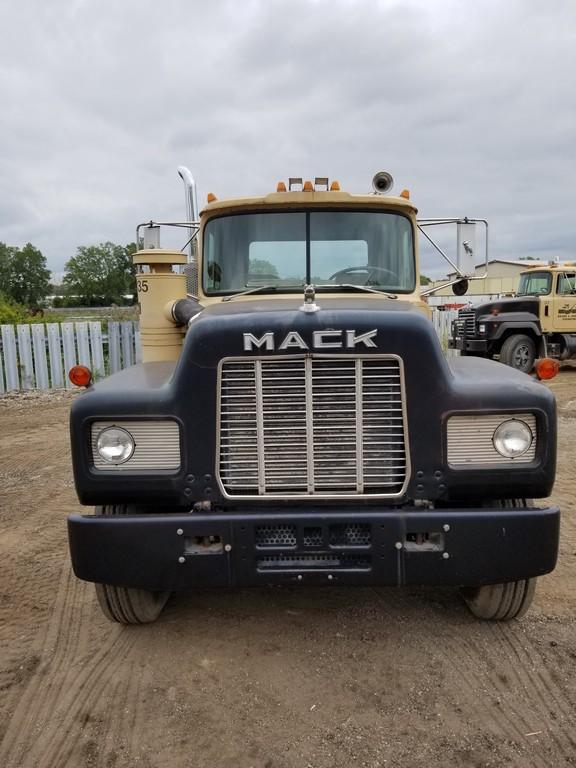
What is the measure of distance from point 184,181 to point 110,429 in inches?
118

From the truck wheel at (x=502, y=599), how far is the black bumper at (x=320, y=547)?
15.2 inches

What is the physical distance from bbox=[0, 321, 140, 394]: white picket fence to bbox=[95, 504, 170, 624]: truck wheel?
9.14m

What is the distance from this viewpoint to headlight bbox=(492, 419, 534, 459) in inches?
113

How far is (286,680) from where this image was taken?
3.02m

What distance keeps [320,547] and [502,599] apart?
1178mm

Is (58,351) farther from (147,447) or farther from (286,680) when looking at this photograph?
(286,680)

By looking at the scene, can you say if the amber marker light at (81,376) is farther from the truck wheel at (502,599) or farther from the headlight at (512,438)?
the truck wheel at (502,599)

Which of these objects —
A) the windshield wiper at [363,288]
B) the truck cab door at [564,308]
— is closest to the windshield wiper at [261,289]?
the windshield wiper at [363,288]

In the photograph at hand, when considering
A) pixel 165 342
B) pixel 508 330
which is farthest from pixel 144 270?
pixel 508 330

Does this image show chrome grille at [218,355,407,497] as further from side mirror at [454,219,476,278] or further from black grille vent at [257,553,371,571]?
side mirror at [454,219,476,278]

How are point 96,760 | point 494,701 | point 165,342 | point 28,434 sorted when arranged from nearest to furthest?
point 96,760 → point 494,701 → point 165,342 → point 28,434

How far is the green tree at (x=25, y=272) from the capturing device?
66750 millimetres

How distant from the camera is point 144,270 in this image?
4.75m

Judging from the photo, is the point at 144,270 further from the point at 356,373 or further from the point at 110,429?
the point at 356,373
